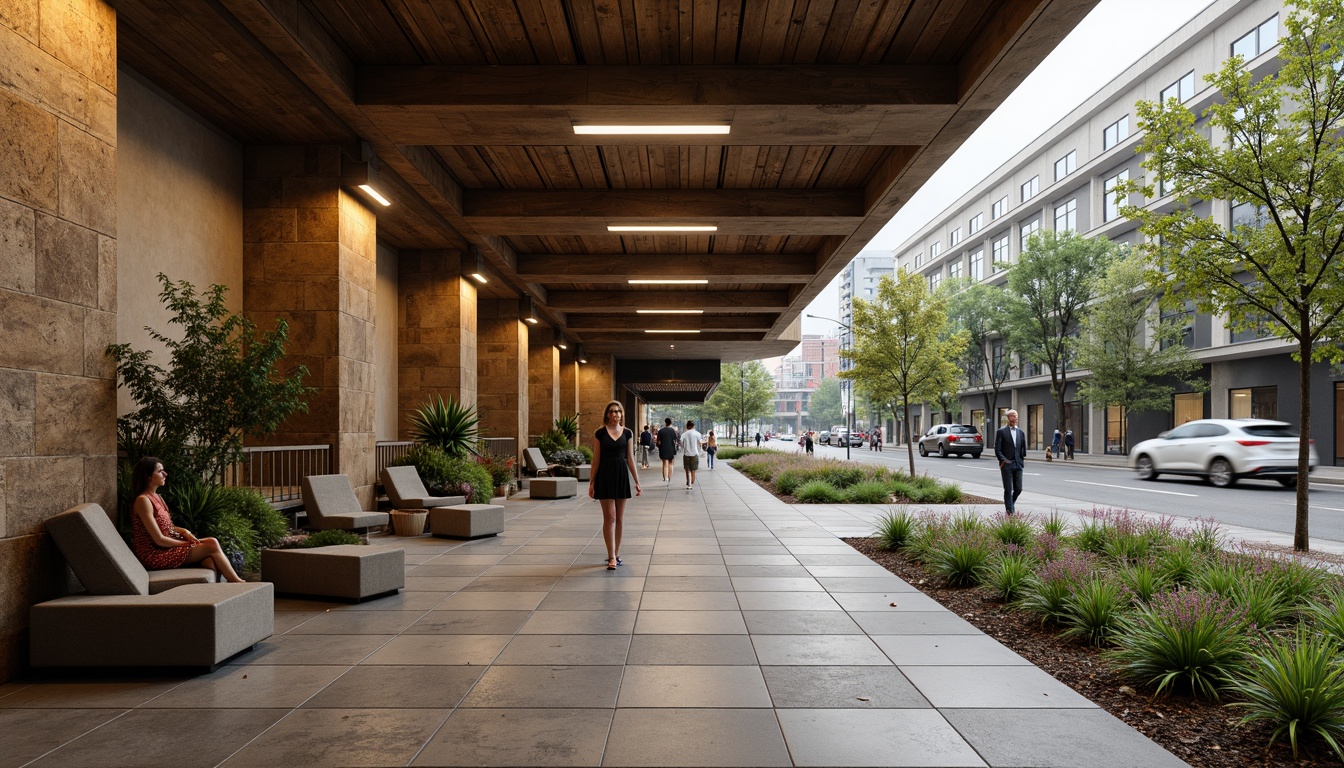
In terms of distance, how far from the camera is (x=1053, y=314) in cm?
4066

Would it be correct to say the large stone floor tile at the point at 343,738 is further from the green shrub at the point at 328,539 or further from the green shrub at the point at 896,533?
the green shrub at the point at 896,533

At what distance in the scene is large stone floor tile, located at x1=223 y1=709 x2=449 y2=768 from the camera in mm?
3486

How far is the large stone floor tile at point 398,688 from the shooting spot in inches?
166

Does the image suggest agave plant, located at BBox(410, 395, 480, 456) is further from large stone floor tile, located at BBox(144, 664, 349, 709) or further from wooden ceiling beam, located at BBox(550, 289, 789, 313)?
large stone floor tile, located at BBox(144, 664, 349, 709)

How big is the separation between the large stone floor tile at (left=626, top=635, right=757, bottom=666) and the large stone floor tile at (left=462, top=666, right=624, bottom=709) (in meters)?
0.34

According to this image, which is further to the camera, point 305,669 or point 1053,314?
point 1053,314

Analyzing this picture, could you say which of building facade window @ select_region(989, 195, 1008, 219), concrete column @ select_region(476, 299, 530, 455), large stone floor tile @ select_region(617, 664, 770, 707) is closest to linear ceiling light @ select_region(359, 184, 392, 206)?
large stone floor tile @ select_region(617, 664, 770, 707)

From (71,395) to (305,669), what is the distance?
2537 mm

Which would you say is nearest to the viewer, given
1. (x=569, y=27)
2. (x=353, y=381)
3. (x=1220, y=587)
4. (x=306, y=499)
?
(x=1220, y=587)

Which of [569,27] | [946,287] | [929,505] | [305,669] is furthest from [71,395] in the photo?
[946,287]

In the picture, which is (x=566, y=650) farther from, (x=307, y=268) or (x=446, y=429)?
(x=446, y=429)

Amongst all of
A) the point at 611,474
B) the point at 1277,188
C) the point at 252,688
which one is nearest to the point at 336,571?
the point at 252,688

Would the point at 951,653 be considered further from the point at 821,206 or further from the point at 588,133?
the point at 821,206

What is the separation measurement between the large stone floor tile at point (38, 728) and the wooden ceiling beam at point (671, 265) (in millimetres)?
13901
